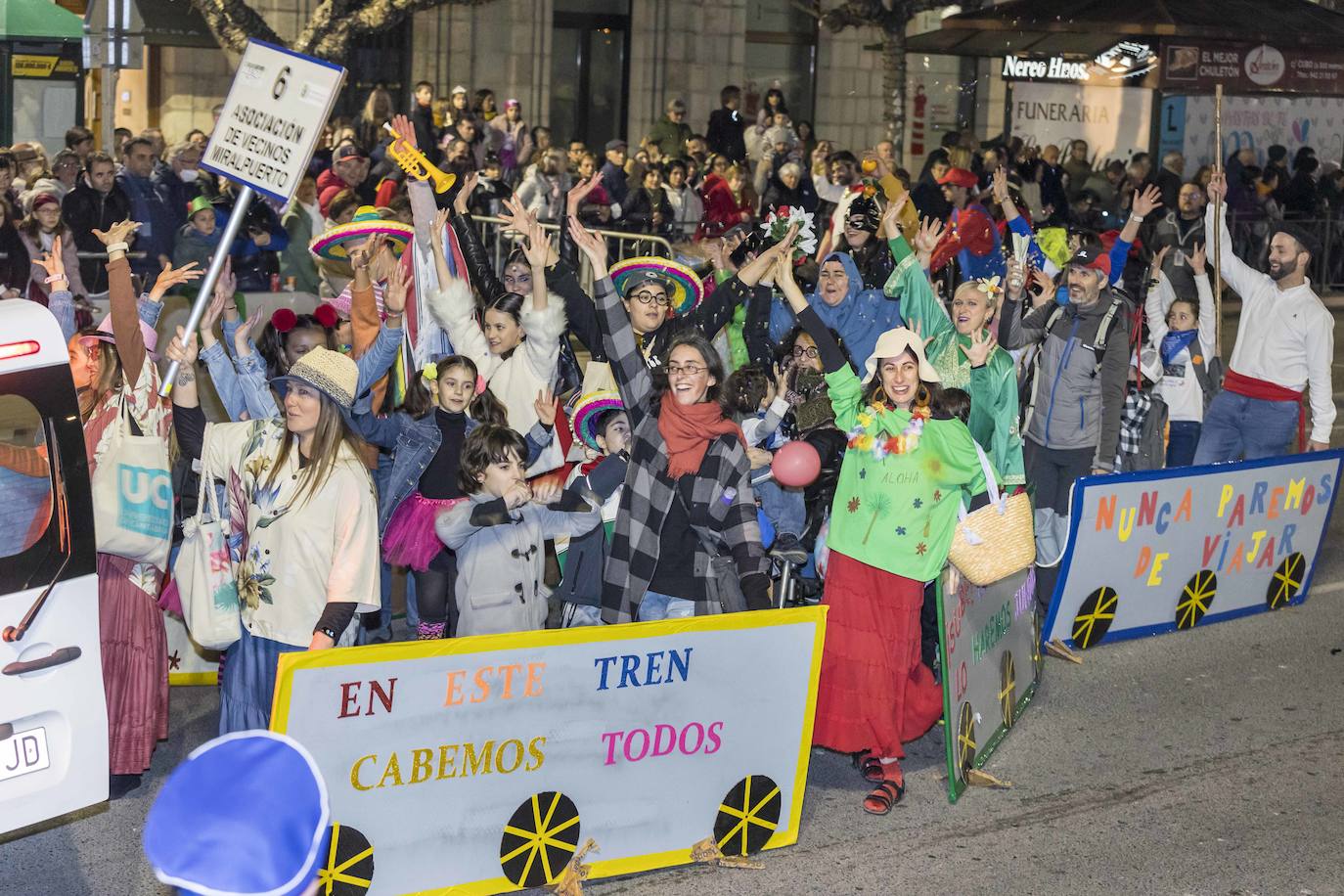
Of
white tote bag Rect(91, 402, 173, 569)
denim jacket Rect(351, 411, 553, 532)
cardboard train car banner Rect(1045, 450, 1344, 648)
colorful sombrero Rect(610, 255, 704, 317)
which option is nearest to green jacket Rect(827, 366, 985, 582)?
denim jacket Rect(351, 411, 553, 532)

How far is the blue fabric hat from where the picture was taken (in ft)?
9.46

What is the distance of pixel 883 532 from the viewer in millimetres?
7121

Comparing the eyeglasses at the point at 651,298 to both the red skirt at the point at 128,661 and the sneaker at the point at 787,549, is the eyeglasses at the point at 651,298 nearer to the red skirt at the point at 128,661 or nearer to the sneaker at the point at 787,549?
the sneaker at the point at 787,549

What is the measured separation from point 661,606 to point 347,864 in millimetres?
1768

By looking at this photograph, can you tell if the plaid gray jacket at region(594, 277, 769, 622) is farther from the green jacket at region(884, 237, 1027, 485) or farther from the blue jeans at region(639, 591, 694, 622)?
the green jacket at region(884, 237, 1027, 485)

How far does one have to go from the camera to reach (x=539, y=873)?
20.3 feet

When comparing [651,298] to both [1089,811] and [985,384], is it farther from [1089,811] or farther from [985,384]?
[1089,811]

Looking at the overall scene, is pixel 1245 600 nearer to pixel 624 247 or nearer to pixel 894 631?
pixel 894 631

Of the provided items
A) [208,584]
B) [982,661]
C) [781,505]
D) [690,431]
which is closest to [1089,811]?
[982,661]

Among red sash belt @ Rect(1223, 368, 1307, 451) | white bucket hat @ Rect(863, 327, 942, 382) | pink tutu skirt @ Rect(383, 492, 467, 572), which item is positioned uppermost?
white bucket hat @ Rect(863, 327, 942, 382)

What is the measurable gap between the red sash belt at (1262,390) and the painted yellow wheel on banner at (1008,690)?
3.22 m

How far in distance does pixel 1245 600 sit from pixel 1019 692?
2545mm

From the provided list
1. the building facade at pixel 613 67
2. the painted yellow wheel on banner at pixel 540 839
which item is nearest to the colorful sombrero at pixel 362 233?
the painted yellow wheel on banner at pixel 540 839

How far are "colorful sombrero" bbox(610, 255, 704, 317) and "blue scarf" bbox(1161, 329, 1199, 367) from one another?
3291mm
